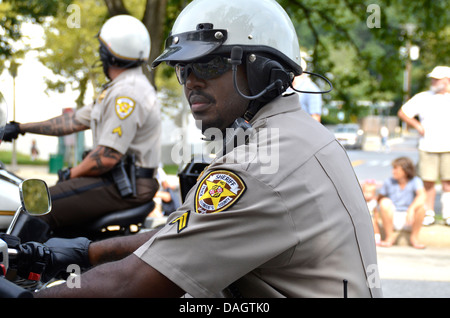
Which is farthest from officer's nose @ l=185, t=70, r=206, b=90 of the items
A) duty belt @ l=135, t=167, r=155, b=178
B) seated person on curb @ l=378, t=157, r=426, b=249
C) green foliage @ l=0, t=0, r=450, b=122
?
green foliage @ l=0, t=0, r=450, b=122

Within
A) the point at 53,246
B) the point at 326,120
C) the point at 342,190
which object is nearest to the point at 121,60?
the point at 53,246

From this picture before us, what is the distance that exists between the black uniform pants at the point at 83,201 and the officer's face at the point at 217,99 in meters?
1.97

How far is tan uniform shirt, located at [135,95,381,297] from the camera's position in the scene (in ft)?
5.63

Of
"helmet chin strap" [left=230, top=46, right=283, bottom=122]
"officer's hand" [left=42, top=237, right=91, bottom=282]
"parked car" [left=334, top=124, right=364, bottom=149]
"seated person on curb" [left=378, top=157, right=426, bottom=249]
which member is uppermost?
"helmet chin strap" [left=230, top=46, right=283, bottom=122]

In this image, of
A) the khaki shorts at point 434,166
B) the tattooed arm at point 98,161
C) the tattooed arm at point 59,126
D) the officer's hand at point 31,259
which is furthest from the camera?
the khaki shorts at point 434,166

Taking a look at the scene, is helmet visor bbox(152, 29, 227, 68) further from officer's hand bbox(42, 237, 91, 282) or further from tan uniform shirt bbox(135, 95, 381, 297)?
officer's hand bbox(42, 237, 91, 282)

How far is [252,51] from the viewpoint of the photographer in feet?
6.95

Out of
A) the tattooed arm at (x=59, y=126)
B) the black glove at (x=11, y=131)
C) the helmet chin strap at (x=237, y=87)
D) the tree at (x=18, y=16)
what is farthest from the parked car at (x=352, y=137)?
the helmet chin strap at (x=237, y=87)

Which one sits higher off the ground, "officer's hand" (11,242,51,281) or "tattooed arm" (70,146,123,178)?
"officer's hand" (11,242,51,281)

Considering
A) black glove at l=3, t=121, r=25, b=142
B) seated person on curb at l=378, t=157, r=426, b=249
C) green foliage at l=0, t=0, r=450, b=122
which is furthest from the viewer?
green foliage at l=0, t=0, r=450, b=122

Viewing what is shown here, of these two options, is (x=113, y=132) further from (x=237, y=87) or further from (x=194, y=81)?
(x=237, y=87)

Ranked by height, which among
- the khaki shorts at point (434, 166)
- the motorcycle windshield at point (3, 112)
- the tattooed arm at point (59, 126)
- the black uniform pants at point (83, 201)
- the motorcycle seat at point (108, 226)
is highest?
the motorcycle windshield at point (3, 112)

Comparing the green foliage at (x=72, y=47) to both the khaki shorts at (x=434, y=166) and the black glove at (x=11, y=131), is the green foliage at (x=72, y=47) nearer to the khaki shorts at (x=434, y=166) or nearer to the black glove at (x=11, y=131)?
the khaki shorts at (x=434, y=166)

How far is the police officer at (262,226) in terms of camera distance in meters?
1.72
